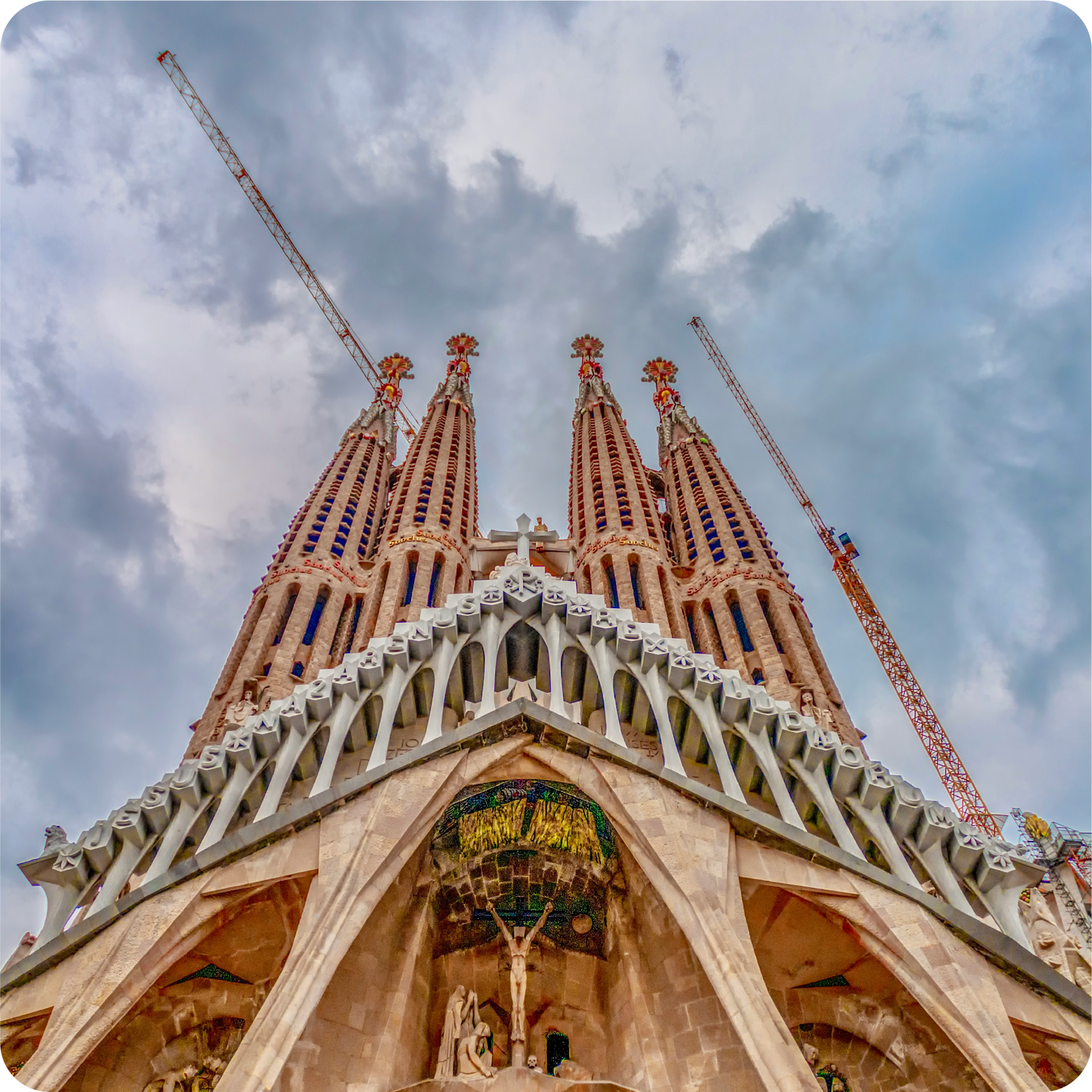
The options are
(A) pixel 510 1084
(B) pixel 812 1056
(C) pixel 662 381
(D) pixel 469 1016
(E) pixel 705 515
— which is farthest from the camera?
(C) pixel 662 381

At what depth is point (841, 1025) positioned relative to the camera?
A: 15492mm

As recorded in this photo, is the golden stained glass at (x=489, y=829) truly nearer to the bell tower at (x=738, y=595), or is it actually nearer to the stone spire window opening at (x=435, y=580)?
the bell tower at (x=738, y=595)

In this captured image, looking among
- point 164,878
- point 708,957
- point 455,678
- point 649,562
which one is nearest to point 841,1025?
point 708,957

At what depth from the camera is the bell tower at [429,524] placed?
3192 centimetres

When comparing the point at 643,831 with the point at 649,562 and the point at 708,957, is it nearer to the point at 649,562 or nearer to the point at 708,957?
the point at 708,957

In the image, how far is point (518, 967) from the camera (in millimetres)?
15516

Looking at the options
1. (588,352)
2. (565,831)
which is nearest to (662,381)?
(588,352)

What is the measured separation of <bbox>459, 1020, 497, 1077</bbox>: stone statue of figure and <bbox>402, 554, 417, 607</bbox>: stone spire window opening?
18.4m

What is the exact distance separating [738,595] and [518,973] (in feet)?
65.7

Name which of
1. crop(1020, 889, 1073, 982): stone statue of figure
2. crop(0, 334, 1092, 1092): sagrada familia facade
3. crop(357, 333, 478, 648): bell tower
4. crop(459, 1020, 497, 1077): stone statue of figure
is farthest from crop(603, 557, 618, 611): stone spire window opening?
crop(459, 1020, 497, 1077): stone statue of figure

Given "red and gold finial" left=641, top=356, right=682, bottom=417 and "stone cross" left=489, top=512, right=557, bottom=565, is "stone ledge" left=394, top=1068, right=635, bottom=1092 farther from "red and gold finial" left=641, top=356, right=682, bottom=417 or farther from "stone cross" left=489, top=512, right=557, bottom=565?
"red and gold finial" left=641, top=356, right=682, bottom=417

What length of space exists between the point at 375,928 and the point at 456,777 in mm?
2954

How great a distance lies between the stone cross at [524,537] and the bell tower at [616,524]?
292 centimetres

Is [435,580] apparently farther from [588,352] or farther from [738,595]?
[588,352]
